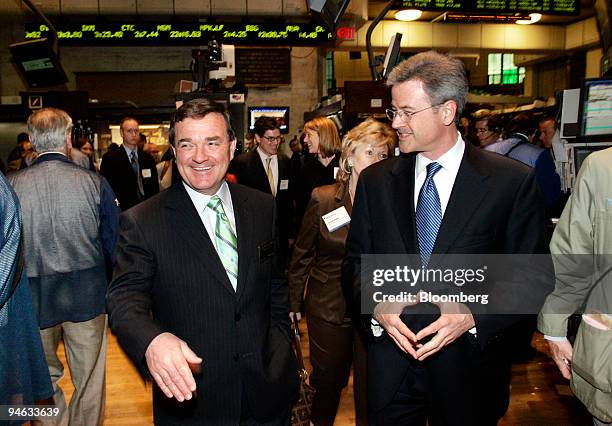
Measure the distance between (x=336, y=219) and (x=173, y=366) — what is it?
161 centimetres

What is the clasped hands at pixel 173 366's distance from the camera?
4.31 feet

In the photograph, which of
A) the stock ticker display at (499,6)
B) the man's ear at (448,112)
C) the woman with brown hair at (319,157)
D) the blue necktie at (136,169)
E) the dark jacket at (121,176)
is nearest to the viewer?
the man's ear at (448,112)

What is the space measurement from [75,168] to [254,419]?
2.01m

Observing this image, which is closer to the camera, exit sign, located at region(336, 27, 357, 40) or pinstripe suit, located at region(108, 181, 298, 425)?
pinstripe suit, located at region(108, 181, 298, 425)

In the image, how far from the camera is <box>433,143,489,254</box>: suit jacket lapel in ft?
6.14

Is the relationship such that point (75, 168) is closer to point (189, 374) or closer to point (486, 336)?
point (189, 374)

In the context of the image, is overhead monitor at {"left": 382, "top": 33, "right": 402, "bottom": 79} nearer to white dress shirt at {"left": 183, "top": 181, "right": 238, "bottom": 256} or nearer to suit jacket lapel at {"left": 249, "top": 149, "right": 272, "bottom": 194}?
suit jacket lapel at {"left": 249, "top": 149, "right": 272, "bottom": 194}

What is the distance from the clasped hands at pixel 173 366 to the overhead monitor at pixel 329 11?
130 inches

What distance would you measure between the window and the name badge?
18.5 meters

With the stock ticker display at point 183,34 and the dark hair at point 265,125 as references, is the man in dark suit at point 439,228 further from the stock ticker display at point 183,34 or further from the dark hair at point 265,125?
the stock ticker display at point 183,34

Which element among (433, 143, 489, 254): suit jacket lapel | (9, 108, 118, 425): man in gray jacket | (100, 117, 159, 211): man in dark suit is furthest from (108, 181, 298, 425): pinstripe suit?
(100, 117, 159, 211): man in dark suit

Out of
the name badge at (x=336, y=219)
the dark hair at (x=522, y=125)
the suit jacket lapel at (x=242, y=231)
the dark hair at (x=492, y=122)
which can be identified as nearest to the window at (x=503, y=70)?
the dark hair at (x=492, y=122)

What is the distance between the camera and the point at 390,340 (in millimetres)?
2016

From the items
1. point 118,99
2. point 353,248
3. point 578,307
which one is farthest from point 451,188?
point 118,99
